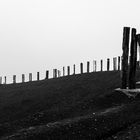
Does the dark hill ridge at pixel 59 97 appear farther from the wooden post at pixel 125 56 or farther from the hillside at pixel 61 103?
the wooden post at pixel 125 56

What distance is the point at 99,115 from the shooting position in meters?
20.2

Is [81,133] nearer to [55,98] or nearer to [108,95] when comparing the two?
[108,95]

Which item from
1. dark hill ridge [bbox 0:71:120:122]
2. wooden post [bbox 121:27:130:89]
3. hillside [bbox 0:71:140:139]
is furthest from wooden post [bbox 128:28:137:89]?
dark hill ridge [bbox 0:71:120:122]

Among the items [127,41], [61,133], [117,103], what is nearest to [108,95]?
[117,103]

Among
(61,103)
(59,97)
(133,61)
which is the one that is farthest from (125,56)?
(59,97)

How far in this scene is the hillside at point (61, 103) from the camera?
877 inches

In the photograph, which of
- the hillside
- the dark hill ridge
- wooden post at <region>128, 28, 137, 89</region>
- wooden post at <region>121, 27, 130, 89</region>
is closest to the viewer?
the hillside

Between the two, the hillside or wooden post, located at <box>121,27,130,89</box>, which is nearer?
the hillside

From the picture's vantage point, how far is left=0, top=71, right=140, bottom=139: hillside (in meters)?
22.3

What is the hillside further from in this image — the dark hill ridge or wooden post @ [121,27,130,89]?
wooden post @ [121,27,130,89]

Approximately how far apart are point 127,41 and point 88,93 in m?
6.73

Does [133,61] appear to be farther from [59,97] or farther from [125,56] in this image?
[59,97]

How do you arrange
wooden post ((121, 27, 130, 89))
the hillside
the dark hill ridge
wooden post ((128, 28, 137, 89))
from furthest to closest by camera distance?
the dark hill ridge < wooden post ((121, 27, 130, 89)) < wooden post ((128, 28, 137, 89)) < the hillside

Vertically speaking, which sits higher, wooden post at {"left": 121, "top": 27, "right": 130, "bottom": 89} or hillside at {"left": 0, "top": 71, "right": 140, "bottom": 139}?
wooden post at {"left": 121, "top": 27, "right": 130, "bottom": 89}
